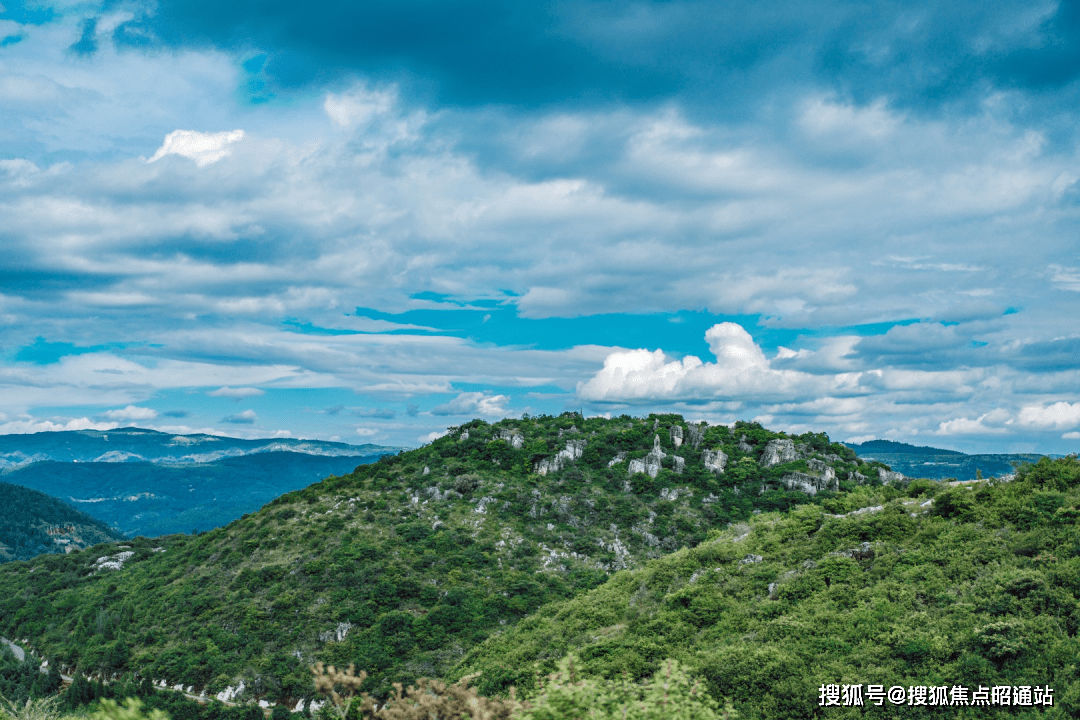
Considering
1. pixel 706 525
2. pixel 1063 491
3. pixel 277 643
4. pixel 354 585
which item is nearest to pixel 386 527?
pixel 354 585

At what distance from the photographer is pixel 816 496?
79.1m

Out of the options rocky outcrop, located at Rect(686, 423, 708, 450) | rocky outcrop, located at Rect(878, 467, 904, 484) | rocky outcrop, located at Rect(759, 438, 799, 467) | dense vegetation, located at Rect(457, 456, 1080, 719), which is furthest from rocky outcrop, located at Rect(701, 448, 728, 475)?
dense vegetation, located at Rect(457, 456, 1080, 719)

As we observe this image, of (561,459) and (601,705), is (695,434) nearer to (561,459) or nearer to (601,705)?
(561,459)

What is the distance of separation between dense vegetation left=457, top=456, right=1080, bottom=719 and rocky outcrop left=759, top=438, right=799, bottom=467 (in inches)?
2405

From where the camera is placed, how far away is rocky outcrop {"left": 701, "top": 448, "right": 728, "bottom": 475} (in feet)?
291

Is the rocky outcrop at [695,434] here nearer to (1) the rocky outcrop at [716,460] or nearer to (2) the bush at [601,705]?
(1) the rocky outcrop at [716,460]

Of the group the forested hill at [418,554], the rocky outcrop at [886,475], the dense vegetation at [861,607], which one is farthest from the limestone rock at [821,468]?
the dense vegetation at [861,607]

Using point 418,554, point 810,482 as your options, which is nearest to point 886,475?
point 810,482

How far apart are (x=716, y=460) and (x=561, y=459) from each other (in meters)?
23.3

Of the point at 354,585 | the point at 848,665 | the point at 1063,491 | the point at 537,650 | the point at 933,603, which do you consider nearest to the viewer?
the point at 848,665

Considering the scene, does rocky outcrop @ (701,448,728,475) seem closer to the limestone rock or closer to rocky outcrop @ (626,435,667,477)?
rocky outcrop @ (626,435,667,477)

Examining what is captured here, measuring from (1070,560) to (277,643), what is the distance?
6469cm

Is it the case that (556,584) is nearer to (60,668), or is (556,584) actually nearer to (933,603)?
(933,603)

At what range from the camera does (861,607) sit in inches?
822
